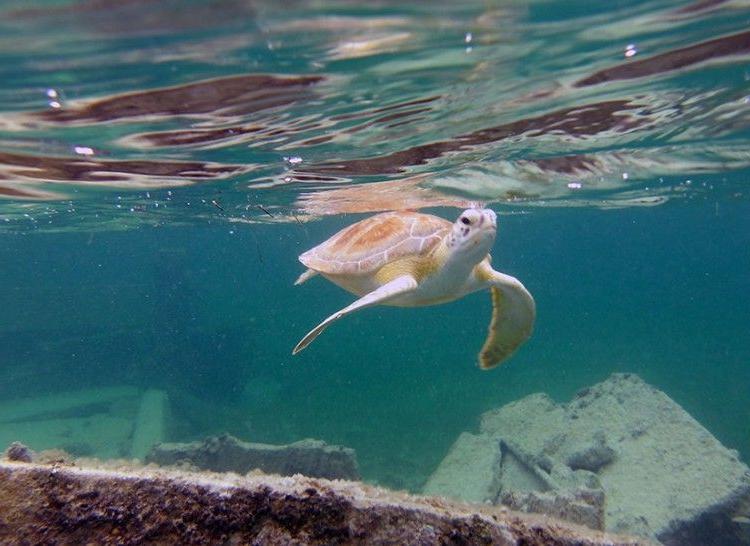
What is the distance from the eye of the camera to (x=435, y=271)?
6469 millimetres

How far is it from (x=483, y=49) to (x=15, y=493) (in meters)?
5.82

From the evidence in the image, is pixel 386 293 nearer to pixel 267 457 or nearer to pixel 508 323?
pixel 508 323

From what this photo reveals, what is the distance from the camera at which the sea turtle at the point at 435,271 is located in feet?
19.4

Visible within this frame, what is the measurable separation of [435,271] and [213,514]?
4792 mm

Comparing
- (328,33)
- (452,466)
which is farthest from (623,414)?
(328,33)

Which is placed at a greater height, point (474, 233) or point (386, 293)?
point (474, 233)

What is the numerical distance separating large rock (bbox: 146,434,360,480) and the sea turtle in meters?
3.25

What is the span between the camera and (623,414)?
10.1 meters

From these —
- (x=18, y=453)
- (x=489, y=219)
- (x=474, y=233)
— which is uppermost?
(x=489, y=219)

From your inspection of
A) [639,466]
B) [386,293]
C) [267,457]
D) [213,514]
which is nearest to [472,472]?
[639,466]

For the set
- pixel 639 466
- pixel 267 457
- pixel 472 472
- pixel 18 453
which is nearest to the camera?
pixel 18 453

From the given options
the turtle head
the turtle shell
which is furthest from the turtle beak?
the turtle shell

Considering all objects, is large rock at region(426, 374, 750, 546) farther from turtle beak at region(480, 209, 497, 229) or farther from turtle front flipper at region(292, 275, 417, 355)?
turtle beak at region(480, 209, 497, 229)

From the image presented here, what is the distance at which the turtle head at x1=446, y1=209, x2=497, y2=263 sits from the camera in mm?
5539
